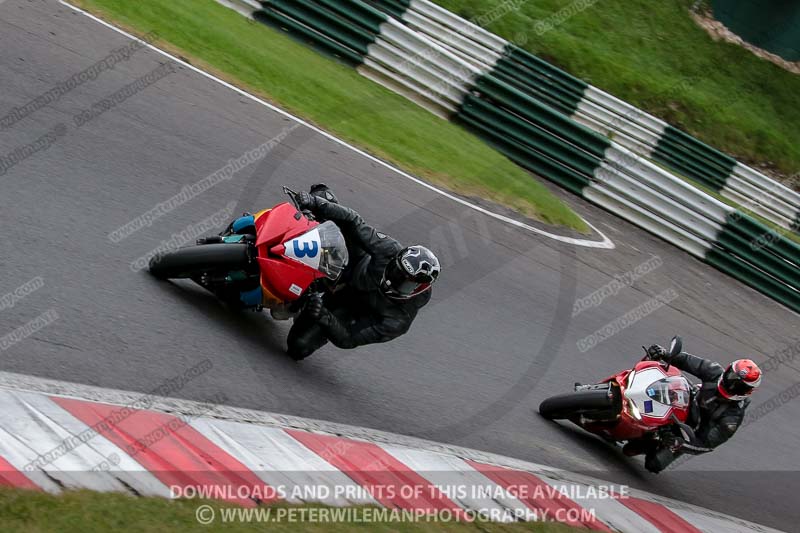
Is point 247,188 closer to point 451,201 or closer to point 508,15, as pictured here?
point 451,201

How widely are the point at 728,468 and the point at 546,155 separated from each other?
698 cm

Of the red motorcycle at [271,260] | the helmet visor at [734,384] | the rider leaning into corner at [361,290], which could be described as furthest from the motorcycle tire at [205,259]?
the helmet visor at [734,384]

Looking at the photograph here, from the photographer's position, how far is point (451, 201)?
1194cm

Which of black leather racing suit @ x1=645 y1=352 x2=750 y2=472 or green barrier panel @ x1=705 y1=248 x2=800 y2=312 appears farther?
green barrier panel @ x1=705 y1=248 x2=800 y2=312

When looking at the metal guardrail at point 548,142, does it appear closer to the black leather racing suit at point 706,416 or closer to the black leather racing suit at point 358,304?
the black leather racing suit at point 706,416

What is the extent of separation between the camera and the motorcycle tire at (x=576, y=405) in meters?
8.11

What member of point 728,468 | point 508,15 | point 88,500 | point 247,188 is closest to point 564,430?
point 728,468

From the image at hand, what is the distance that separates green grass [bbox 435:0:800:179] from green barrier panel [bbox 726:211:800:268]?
454 cm

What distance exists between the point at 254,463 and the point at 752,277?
38.4ft

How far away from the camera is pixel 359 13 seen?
15.1m

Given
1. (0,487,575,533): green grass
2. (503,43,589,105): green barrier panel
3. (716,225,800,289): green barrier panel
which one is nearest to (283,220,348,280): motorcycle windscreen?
(0,487,575,533): green grass

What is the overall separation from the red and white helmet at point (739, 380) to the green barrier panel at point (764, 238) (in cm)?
766

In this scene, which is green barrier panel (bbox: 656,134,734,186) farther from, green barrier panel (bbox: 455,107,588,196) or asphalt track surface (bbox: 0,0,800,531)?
asphalt track surface (bbox: 0,0,800,531)

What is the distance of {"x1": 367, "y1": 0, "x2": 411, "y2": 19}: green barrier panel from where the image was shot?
51.7ft
